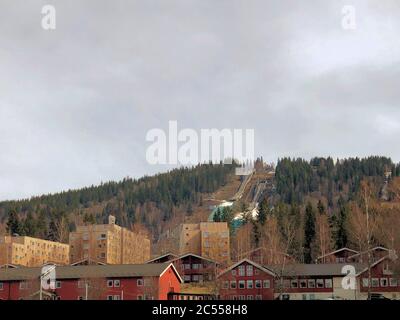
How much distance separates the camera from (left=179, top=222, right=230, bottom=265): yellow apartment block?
120 metres

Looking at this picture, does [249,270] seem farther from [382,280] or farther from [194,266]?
[194,266]

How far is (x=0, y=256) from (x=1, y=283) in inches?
1922

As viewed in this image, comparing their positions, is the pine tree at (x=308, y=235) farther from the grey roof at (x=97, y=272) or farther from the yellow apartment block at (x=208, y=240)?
the grey roof at (x=97, y=272)

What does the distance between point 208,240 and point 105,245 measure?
26700mm

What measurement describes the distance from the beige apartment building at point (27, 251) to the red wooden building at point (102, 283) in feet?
159

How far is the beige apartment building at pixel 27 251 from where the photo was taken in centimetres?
12662

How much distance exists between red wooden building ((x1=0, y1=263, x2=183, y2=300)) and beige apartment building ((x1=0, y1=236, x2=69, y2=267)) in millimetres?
48502

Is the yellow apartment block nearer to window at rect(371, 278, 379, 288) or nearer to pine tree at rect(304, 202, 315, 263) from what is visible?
pine tree at rect(304, 202, 315, 263)

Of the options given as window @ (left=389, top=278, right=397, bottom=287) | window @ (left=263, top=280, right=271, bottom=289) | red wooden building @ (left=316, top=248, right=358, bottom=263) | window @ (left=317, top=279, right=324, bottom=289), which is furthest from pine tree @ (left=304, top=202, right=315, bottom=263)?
window @ (left=389, top=278, right=397, bottom=287)

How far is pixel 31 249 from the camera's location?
13150 cm

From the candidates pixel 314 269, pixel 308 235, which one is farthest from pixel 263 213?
pixel 314 269

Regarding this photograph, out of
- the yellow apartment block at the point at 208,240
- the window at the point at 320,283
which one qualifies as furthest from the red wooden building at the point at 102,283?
the yellow apartment block at the point at 208,240
